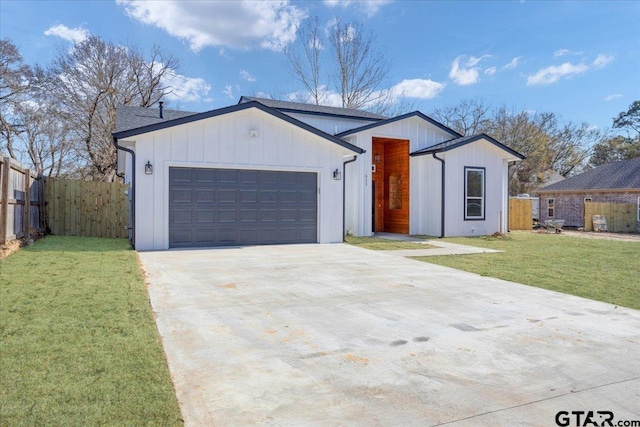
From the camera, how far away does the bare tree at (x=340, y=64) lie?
27656 mm

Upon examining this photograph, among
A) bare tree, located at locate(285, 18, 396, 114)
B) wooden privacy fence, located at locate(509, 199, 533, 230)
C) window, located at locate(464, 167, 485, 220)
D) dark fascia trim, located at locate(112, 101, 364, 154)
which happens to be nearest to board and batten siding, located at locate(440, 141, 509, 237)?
window, located at locate(464, 167, 485, 220)

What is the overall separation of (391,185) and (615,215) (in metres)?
14.2

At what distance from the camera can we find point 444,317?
4.60 meters

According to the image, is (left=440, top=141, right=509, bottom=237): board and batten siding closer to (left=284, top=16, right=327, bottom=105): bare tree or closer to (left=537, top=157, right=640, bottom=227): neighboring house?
(left=537, top=157, right=640, bottom=227): neighboring house

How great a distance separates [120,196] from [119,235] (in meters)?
1.25

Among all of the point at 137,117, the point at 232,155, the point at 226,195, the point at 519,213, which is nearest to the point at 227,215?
the point at 226,195

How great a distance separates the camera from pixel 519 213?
20375 millimetres

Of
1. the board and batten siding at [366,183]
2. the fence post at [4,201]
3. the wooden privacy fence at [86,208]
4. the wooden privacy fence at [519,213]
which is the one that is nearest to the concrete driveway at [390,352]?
the fence post at [4,201]

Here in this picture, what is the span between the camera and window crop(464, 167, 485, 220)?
14.9 metres

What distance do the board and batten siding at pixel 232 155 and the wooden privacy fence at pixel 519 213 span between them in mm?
11624

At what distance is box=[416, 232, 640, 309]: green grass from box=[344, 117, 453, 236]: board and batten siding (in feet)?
11.1

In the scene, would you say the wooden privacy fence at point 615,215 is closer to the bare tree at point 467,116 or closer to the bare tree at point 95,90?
the bare tree at point 467,116

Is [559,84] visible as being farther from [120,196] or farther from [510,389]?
[510,389]

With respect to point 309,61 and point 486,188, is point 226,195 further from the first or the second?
point 309,61
